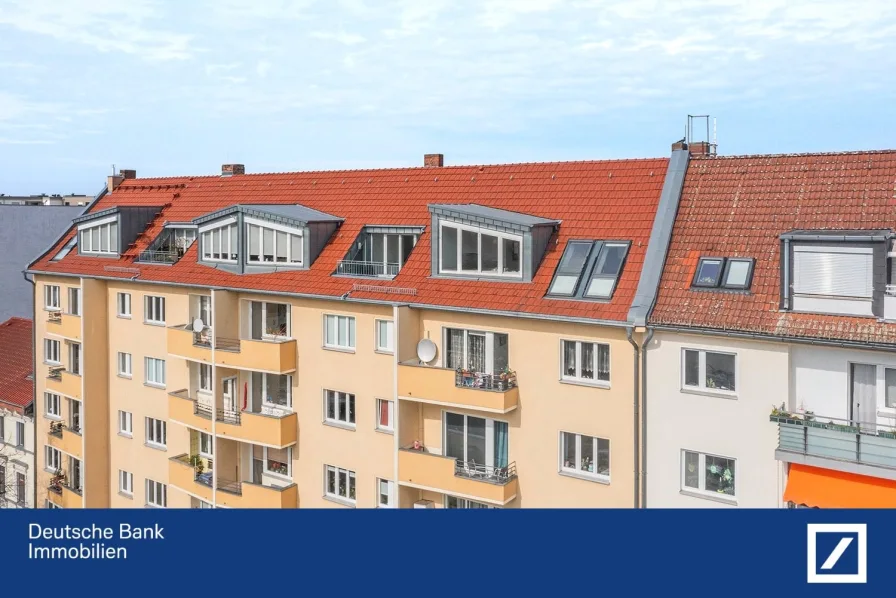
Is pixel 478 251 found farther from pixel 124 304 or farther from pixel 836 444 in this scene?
pixel 124 304

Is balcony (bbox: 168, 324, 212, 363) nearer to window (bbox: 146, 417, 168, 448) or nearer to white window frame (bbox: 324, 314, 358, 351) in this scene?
window (bbox: 146, 417, 168, 448)

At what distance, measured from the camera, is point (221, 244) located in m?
27.4

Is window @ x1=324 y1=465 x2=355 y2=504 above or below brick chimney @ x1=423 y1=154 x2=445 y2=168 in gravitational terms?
below

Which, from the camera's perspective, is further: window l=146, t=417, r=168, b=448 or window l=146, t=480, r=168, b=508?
window l=146, t=480, r=168, b=508

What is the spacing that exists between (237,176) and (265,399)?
10.6m

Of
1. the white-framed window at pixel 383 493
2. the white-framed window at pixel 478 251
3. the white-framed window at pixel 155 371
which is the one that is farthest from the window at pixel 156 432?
the white-framed window at pixel 478 251

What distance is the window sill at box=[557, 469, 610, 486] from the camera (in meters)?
19.7

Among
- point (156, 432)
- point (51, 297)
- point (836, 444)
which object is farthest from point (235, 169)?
point (836, 444)

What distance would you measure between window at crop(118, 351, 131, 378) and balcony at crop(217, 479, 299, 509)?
722 centimetres

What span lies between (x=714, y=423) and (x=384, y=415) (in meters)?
9.32

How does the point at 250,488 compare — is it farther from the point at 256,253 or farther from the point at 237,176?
the point at 237,176

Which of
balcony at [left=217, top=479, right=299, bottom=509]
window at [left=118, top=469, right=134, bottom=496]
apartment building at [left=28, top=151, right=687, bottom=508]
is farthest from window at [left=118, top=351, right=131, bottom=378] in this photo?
balcony at [left=217, top=479, right=299, bottom=509]

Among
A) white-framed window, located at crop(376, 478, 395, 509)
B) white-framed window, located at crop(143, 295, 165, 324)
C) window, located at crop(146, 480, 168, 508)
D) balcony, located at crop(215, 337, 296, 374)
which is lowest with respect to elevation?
window, located at crop(146, 480, 168, 508)

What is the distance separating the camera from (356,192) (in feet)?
90.0
